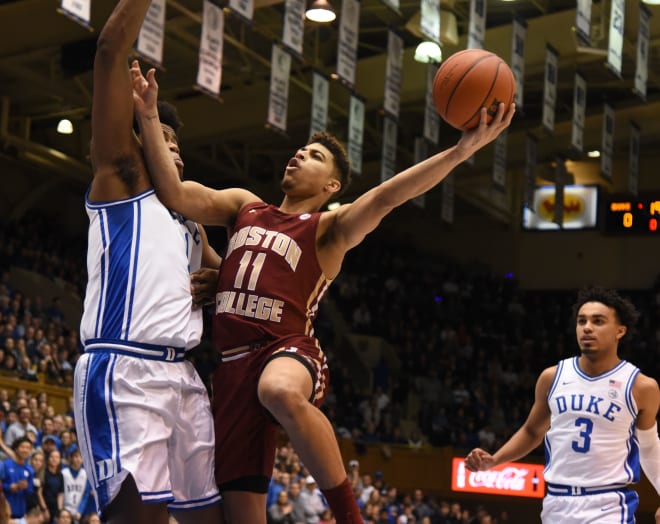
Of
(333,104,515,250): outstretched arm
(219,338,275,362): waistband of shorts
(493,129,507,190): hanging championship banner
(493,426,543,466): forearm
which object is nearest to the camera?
(333,104,515,250): outstretched arm

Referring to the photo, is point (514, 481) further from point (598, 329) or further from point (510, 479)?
point (598, 329)

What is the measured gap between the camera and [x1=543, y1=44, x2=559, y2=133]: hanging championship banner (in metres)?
18.5

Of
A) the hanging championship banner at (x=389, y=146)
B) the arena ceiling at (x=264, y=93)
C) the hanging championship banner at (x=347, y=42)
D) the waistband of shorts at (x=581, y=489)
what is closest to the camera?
the waistband of shorts at (x=581, y=489)

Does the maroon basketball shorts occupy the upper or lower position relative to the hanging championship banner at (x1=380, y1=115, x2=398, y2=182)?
lower

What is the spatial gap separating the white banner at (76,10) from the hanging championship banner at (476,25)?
18.3 feet

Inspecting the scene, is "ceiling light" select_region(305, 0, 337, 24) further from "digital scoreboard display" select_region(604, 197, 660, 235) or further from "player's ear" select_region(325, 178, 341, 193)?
"digital scoreboard display" select_region(604, 197, 660, 235)

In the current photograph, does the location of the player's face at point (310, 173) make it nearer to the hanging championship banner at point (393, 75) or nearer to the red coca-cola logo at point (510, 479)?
the hanging championship banner at point (393, 75)

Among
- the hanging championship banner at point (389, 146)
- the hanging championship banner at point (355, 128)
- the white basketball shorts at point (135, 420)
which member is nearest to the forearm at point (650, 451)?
the white basketball shorts at point (135, 420)

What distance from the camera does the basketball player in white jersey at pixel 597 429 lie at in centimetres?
670

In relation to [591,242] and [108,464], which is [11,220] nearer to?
[591,242]

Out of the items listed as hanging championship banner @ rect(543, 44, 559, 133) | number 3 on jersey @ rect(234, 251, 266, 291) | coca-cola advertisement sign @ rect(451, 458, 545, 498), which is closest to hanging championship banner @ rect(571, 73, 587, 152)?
hanging championship banner @ rect(543, 44, 559, 133)

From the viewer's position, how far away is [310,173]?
5309mm

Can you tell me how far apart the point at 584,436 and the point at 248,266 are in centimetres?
272

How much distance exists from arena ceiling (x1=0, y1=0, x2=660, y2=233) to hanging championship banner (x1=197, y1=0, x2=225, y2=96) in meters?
0.64
